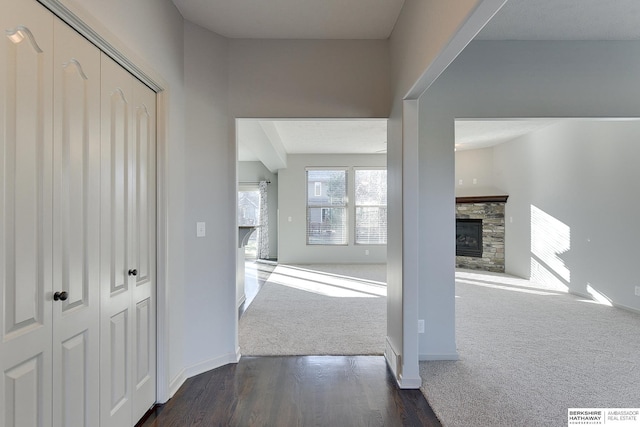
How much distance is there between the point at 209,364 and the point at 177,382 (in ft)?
1.00

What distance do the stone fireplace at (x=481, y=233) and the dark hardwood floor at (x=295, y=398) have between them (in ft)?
18.2

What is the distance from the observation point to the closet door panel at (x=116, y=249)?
1607mm

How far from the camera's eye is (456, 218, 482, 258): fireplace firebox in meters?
7.32

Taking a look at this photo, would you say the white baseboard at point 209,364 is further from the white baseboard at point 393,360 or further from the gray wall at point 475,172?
→ the gray wall at point 475,172

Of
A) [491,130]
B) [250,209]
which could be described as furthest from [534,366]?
[250,209]

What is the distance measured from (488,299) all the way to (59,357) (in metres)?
5.12

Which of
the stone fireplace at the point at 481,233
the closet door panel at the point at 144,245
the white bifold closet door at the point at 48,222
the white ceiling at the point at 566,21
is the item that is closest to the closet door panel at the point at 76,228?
the white bifold closet door at the point at 48,222

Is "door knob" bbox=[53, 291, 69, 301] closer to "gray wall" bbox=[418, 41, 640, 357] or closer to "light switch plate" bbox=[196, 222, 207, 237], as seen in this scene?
"light switch plate" bbox=[196, 222, 207, 237]

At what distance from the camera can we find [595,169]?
476cm

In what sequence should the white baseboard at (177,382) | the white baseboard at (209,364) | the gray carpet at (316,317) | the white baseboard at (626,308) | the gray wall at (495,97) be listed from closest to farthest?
1. the white baseboard at (177,382)
2. the white baseboard at (209,364)
3. the gray wall at (495,97)
4. the gray carpet at (316,317)
5. the white baseboard at (626,308)

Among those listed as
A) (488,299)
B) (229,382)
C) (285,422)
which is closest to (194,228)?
(229,382)

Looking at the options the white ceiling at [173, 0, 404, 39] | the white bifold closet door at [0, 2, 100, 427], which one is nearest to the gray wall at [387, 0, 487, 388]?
the white ceiling at [173, 0, 404, 39]

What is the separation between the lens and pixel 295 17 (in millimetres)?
2436

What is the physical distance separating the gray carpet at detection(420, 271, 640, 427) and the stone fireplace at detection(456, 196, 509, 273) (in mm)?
2588
